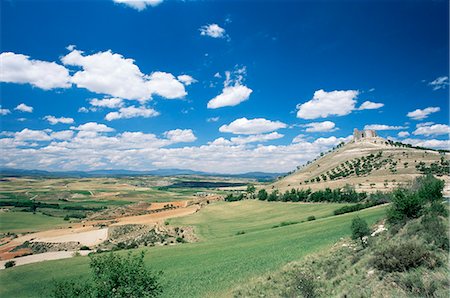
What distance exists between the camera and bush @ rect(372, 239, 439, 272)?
18500 millimetres

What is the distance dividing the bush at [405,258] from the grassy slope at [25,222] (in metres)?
124

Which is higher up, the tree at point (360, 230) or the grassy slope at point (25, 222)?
the tree at point (360, 230)

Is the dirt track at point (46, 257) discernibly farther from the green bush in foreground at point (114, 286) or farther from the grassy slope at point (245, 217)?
the green bush in foreground at point (114, 286)

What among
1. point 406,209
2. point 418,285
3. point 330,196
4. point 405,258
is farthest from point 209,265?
point 330,196

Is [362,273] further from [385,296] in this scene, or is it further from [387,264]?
[385,296]

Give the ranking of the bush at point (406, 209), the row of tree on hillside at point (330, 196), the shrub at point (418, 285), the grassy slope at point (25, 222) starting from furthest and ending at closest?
the grassy slope at point (25, 222) < the row of tree on hillside at point (330, 196) < the bush at point (406, 209) < the shrub at point (418, 285)

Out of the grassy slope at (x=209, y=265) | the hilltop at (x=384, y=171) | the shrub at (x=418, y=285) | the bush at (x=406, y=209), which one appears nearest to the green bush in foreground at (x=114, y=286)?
the grassy slope at (x=209, y=265)

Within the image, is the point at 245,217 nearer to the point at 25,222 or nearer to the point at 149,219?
the point at 149,219

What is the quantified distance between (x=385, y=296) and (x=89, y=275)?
4497 cm

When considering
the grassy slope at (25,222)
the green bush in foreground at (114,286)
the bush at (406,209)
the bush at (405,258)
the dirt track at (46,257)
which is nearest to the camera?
the bush at (405,258)

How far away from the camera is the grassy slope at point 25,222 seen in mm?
118500

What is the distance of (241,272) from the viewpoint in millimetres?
37312

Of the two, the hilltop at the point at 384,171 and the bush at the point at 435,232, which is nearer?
the bush at the point at 435,232

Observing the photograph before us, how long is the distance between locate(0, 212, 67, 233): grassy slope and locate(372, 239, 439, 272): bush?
124118 mm
